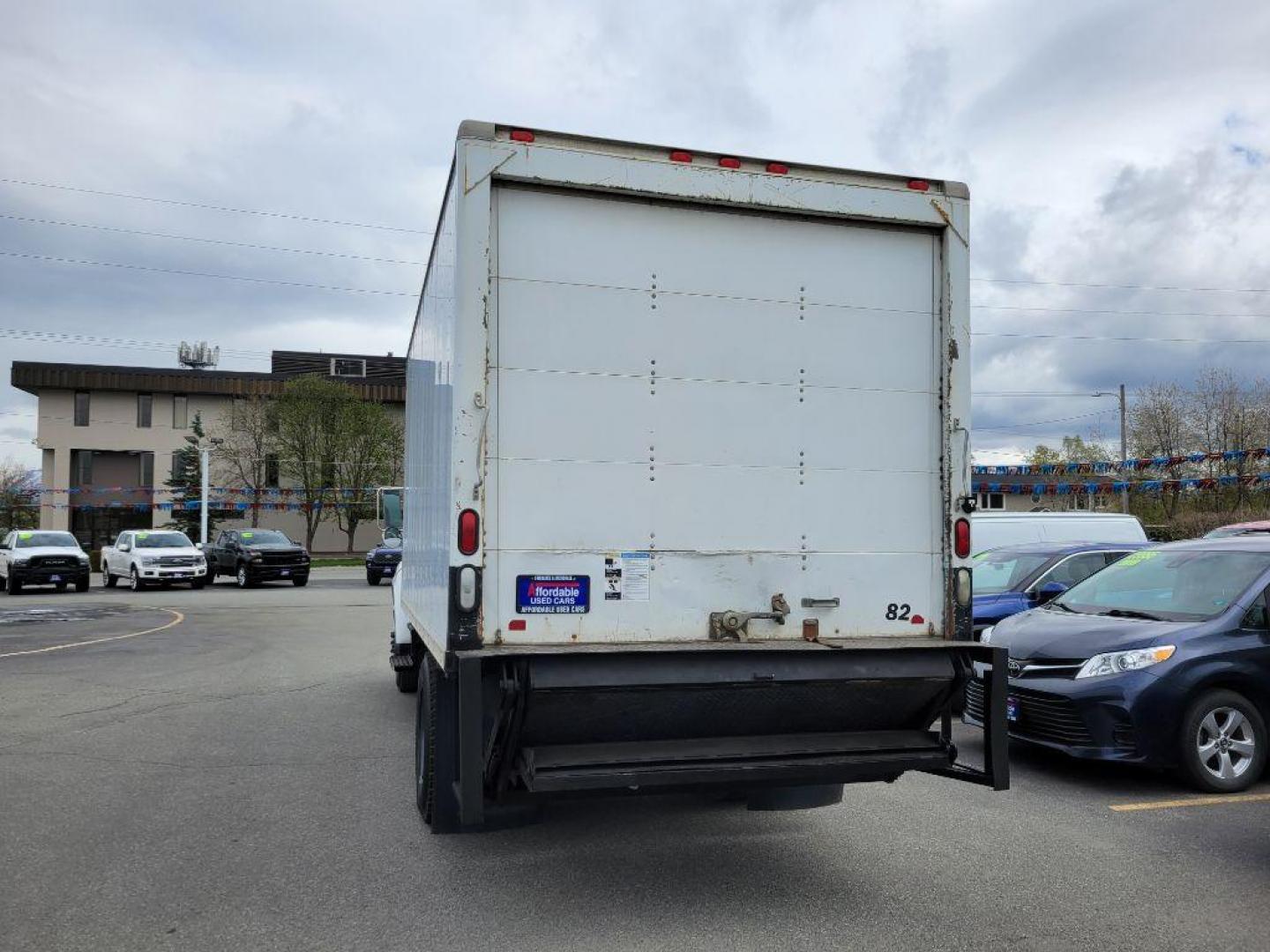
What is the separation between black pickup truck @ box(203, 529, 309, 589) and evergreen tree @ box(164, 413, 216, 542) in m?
19.8

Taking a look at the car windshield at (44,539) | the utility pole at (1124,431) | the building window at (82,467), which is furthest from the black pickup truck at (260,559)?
the utility pole at (1124,431)

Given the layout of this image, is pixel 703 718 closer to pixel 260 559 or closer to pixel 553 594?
pixel 553 594

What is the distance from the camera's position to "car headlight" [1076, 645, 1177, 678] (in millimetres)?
6328

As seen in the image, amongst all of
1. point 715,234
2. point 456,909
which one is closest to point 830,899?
point 456,909

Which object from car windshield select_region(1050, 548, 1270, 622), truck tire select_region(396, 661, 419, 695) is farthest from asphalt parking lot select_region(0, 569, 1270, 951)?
truck tire select_region(396, 661, 419, 695)

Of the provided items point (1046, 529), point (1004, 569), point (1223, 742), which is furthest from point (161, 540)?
point (1223, 742)

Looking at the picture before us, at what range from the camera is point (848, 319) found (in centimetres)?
483

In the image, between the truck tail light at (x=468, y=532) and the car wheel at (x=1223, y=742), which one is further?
the car wheel at (x=1223, y=742)

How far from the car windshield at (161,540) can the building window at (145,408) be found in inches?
995

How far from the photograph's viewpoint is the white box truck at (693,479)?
419 cm

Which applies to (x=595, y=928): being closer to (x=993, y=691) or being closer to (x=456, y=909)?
(x=456, y=909)

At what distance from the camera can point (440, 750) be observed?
16.3 ft

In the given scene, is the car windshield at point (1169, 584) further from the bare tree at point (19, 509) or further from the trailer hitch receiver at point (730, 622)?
the bare tree at point (19, 509)

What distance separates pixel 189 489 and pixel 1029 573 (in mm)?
45155
